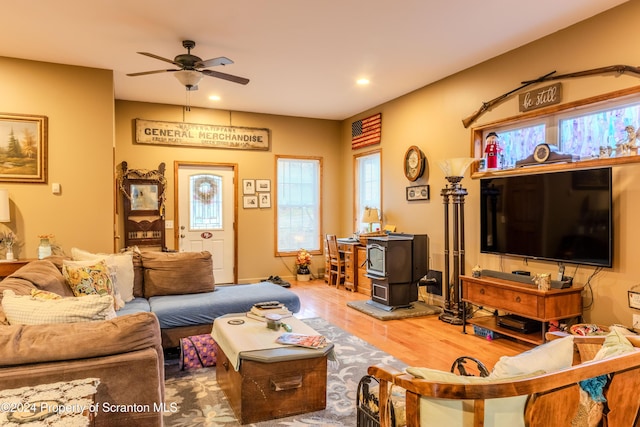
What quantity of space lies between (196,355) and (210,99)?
4.20 metres

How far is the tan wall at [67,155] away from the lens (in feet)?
15.0

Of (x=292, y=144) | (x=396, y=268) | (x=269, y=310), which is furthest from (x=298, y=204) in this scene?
(x=269, y=310)

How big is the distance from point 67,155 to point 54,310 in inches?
137

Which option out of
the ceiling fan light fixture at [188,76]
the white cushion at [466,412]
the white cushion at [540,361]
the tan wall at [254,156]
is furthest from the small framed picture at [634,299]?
the tan wall at [254,156]

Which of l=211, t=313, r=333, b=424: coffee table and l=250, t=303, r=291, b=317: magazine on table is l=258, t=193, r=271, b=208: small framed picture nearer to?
l=250, t=303, r=291, b=317: magazine on table

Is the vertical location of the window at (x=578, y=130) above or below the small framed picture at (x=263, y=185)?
above

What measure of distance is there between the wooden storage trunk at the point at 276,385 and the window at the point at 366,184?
14.2 ft

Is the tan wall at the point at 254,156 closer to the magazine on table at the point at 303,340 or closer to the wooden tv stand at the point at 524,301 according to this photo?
the wooden tv stand at the point at 524,301

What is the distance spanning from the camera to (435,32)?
3.92 metres

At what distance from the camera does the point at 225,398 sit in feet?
9.11

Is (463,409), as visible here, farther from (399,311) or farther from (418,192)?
(418,192)

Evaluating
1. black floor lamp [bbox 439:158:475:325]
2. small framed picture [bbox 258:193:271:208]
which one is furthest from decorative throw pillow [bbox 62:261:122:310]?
small framed picture [bbox 258:193:271:208]

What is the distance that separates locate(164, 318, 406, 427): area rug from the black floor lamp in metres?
1.44

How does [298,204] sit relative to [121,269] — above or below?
above
